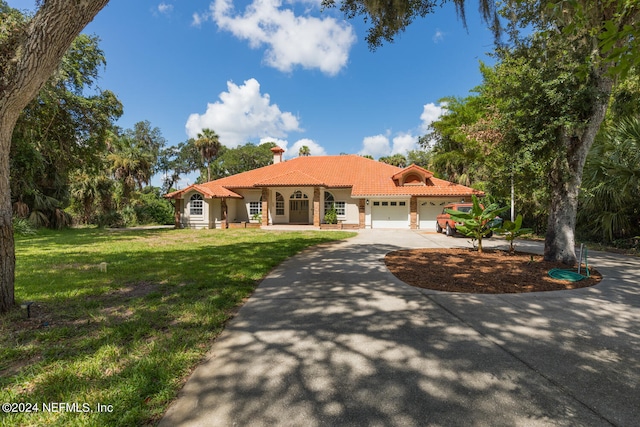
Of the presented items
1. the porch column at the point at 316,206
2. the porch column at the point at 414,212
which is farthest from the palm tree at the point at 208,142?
the porch column at the point at 414,212

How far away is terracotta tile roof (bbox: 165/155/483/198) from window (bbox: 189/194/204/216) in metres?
0.91

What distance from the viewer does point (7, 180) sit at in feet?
12.4

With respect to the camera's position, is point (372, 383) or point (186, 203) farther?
point (186, 203)

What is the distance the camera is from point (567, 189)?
281 inches

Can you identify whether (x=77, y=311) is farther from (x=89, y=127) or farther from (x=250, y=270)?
(x=89, y=127)

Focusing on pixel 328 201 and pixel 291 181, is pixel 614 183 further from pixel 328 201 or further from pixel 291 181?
pixel 291 181

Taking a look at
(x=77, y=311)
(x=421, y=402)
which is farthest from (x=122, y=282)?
(x=421, y=402)

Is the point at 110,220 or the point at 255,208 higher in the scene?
the point at 255,208

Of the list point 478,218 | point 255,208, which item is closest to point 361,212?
point 255,208

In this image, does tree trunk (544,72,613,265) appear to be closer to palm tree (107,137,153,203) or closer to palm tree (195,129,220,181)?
palm tree (107,137,153,203)

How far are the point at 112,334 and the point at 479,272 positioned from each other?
715cm

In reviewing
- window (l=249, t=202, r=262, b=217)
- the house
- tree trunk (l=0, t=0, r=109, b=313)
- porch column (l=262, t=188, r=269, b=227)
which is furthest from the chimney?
tree trunk (l=0, t=0, r=109, b=313)

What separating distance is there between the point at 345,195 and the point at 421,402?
66.2 ft

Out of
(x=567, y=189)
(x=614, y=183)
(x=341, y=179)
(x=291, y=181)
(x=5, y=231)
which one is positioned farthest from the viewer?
(x=341, y=179)
